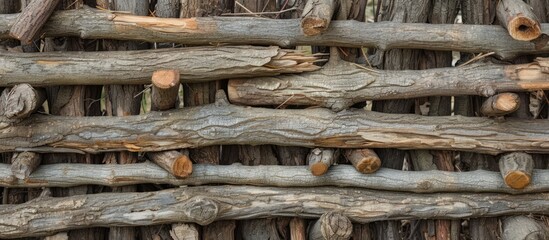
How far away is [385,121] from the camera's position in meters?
3.88

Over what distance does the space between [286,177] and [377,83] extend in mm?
709

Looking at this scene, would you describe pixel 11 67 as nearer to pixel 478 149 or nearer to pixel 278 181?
pixel 278 181

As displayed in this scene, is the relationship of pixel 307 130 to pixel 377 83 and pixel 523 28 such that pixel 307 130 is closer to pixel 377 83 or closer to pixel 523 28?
pixel 377 83

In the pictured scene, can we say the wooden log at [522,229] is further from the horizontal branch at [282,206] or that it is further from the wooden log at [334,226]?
the wooden log at [334,226]

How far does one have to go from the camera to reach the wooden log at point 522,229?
3.84 meters

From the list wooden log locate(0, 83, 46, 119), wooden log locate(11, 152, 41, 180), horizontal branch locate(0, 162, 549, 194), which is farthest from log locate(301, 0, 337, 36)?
wooden log locate(11, 152, 41, 180)

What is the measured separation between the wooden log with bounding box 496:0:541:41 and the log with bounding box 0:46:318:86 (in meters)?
1.01

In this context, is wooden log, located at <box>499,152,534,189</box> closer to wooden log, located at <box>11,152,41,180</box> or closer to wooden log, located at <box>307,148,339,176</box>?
wooden log, located at <box>307,148,339,176</box>

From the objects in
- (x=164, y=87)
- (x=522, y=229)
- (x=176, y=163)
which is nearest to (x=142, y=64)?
(x=164, y=87)

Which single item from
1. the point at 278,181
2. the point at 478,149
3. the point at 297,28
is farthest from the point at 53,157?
the point at 478,149

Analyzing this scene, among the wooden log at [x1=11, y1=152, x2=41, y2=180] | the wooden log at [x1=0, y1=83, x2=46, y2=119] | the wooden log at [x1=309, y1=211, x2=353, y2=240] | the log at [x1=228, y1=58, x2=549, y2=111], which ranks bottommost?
the wooden log at [x1=309, y1=211, x2=353, y2=240]

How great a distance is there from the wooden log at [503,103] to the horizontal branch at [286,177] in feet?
1.36

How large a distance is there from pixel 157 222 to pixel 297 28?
1.31 meters

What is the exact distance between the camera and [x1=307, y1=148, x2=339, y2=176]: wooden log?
3.83 m
